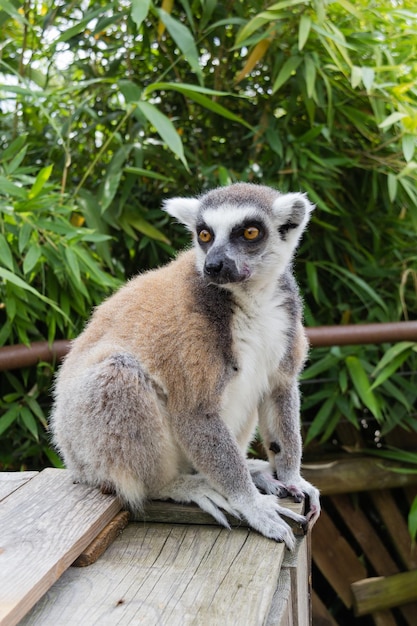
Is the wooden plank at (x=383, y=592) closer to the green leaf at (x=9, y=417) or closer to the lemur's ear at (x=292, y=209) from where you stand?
the green leaf at (x=9, y=417)

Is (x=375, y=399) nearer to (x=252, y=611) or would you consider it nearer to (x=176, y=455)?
(x=176, y=455)

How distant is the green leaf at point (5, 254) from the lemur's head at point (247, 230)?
0.92m

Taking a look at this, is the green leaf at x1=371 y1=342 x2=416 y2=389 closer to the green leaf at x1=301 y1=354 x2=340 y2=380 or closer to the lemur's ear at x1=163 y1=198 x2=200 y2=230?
the green leaf at x1=301 y1=354 x2=340 y2=380

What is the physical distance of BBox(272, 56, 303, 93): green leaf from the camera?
12.5 ft

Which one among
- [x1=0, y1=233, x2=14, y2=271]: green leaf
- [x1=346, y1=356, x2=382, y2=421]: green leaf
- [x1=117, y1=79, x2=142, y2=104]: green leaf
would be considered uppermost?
[x1=117, y1=79, x2=142, y2=104]: green leaf

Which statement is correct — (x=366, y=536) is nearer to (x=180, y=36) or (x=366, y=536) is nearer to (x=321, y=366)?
(x=321, y=366)

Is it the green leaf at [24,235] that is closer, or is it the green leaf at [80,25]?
the green leaf at [24,235]

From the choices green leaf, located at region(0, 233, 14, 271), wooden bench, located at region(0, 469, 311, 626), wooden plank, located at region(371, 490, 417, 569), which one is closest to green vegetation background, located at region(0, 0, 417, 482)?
green leaf, located at region(0, 233, 14, 271)

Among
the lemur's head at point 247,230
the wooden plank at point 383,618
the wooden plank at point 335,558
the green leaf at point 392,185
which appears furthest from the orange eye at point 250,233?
the wooden plank at point 383,618

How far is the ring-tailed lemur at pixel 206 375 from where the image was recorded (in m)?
2.41

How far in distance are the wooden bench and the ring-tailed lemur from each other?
0.27 ft

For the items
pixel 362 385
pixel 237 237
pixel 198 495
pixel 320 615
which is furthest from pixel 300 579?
pixel 320 615

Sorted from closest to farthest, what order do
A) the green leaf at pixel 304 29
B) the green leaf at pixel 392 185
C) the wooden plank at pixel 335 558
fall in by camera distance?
the green leaf at pixel 304 29 → the green leaf at pixel 392 185 → the wooden plank at pixel 335 558

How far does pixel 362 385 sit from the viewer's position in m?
3.85
